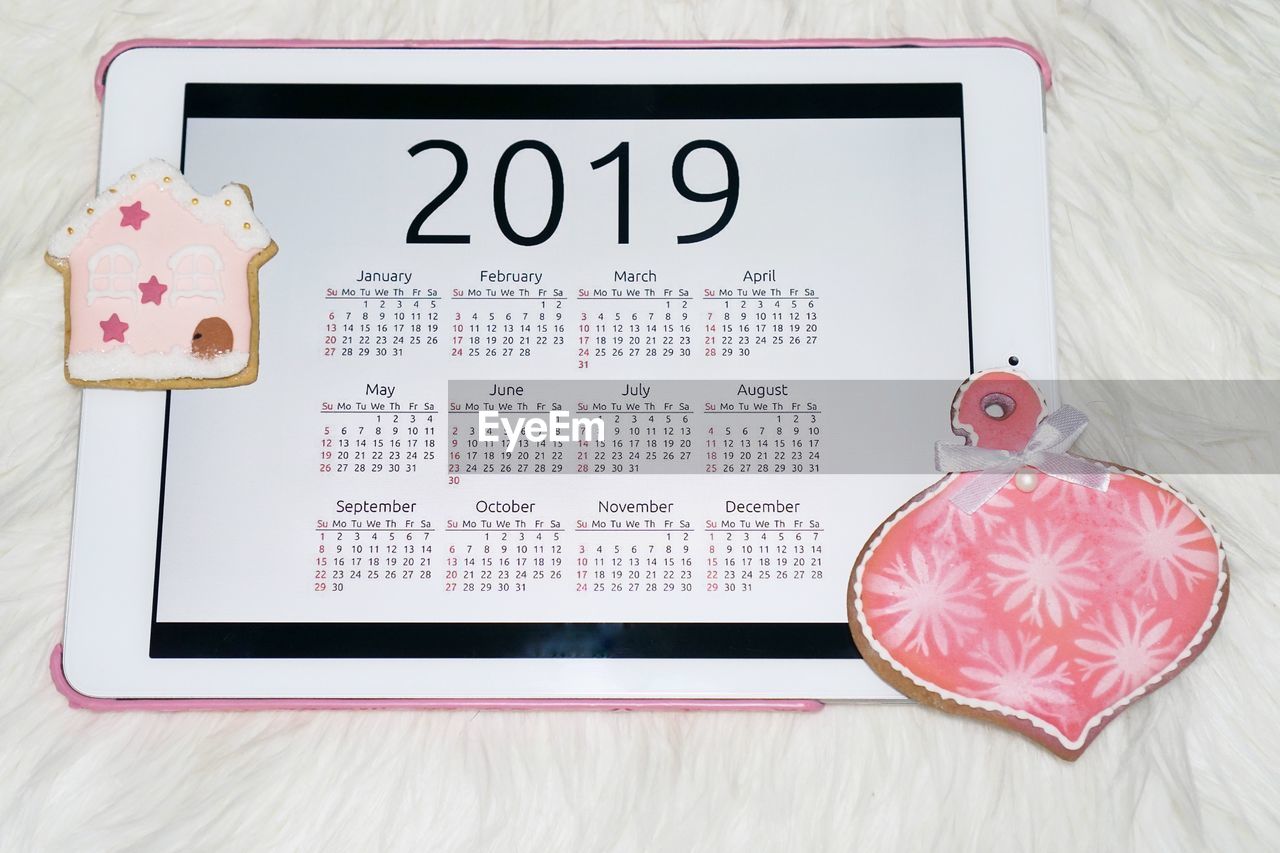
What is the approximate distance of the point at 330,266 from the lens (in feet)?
2.06

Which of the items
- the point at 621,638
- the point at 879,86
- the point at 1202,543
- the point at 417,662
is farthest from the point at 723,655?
the point at 879,86

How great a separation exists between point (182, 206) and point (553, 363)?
28 centimetres

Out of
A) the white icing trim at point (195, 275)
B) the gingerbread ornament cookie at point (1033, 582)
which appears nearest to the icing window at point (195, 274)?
the white icing trim at point (195, 275)

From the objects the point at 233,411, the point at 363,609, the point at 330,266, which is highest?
the point at 330,266

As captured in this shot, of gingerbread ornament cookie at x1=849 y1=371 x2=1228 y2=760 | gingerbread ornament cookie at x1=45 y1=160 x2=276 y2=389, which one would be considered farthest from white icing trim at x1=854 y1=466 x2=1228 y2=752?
gingerbread ornament cookie at x1=45 y1=160 x2=276 y2=389

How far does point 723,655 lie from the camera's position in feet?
1.92

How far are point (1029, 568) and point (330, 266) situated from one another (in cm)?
50

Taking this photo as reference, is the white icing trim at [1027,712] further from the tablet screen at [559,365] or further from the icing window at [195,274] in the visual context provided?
the icing window at [195,274]

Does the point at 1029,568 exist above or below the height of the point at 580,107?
below

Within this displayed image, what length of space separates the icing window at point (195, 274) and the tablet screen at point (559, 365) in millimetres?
38

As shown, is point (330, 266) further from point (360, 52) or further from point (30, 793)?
point (30, 793)

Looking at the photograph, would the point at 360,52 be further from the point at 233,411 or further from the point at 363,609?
the point at 363,609

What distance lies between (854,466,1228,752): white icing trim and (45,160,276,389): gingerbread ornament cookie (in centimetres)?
42

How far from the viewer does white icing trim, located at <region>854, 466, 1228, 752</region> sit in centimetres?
55
